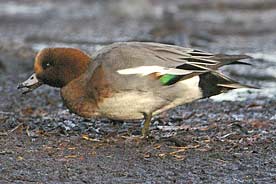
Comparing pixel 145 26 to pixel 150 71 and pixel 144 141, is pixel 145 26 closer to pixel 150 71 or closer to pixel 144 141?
pixel 144 141

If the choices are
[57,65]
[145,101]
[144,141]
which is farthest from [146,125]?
[57,65]

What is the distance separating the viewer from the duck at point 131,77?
5934 millimetres

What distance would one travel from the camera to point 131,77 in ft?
19.5

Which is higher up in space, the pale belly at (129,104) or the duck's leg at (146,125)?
the pale belly at (129,104)

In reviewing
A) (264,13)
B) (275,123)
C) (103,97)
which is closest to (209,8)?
(264,13)

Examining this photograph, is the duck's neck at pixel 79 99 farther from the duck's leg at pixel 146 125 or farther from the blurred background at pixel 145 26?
the blurred background at pixel 145 26

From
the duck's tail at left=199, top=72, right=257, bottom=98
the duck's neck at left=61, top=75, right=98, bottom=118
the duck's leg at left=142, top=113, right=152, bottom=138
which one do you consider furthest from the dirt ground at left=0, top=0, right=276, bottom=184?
the duck's tail at left=199, top=72, right=257, bottom=98

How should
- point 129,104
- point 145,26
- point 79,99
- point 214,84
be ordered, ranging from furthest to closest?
point 145,26
point 214,84
point 79,99
point 129,104

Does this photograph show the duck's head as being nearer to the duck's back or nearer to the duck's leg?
the duck's back

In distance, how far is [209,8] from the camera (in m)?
23.4

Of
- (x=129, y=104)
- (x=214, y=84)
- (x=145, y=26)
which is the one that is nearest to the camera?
(x=129, y=104)

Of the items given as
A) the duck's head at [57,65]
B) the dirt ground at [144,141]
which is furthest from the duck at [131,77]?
the dirt ground at [144,141]

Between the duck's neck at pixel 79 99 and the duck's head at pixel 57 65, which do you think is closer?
the duck's neck at pixel 79 99

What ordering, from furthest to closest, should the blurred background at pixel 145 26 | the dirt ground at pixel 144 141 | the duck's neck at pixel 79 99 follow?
the blurred background at pixel 145 26, the duck's neck at pixel 79 99, the dirt ground at pixel 144 141
